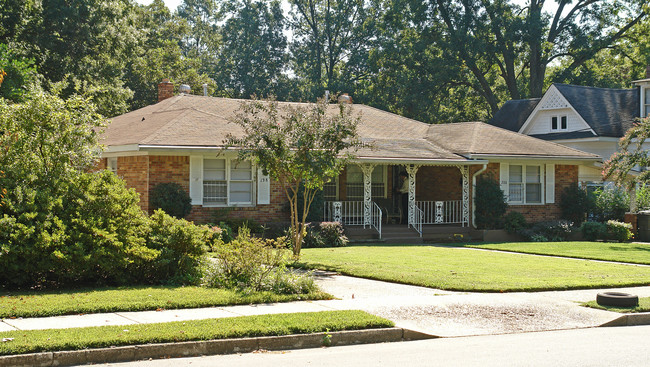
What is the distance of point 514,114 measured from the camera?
143 ft

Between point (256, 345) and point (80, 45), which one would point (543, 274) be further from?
point (80, 45)

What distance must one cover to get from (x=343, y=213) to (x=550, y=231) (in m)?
7.71

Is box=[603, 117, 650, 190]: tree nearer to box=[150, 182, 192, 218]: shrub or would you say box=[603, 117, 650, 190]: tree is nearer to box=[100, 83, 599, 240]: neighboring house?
box=[100, 83, 599, 240]: neighboring house

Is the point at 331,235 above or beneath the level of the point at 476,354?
above

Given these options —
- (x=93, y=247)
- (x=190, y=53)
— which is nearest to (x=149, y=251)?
(x=93, y=247)

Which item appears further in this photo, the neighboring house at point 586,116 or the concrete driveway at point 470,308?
the neighboring house at point 586,116

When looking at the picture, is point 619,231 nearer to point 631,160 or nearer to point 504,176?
point 631,160

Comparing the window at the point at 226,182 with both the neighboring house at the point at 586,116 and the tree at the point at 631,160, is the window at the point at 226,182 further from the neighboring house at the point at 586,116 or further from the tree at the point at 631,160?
the neighboring house at the point at 586,116

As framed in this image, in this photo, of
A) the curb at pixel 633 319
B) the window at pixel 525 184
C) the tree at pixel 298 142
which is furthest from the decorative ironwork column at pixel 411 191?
the curb at pixel 633 319

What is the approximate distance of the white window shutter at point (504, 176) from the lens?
2622 cm

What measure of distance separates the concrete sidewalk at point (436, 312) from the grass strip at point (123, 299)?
242mm

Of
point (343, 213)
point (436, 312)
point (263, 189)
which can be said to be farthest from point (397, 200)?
point (436, 312)

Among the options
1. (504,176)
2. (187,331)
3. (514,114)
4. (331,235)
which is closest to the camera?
(187,331)

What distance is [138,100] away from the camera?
4422cm
